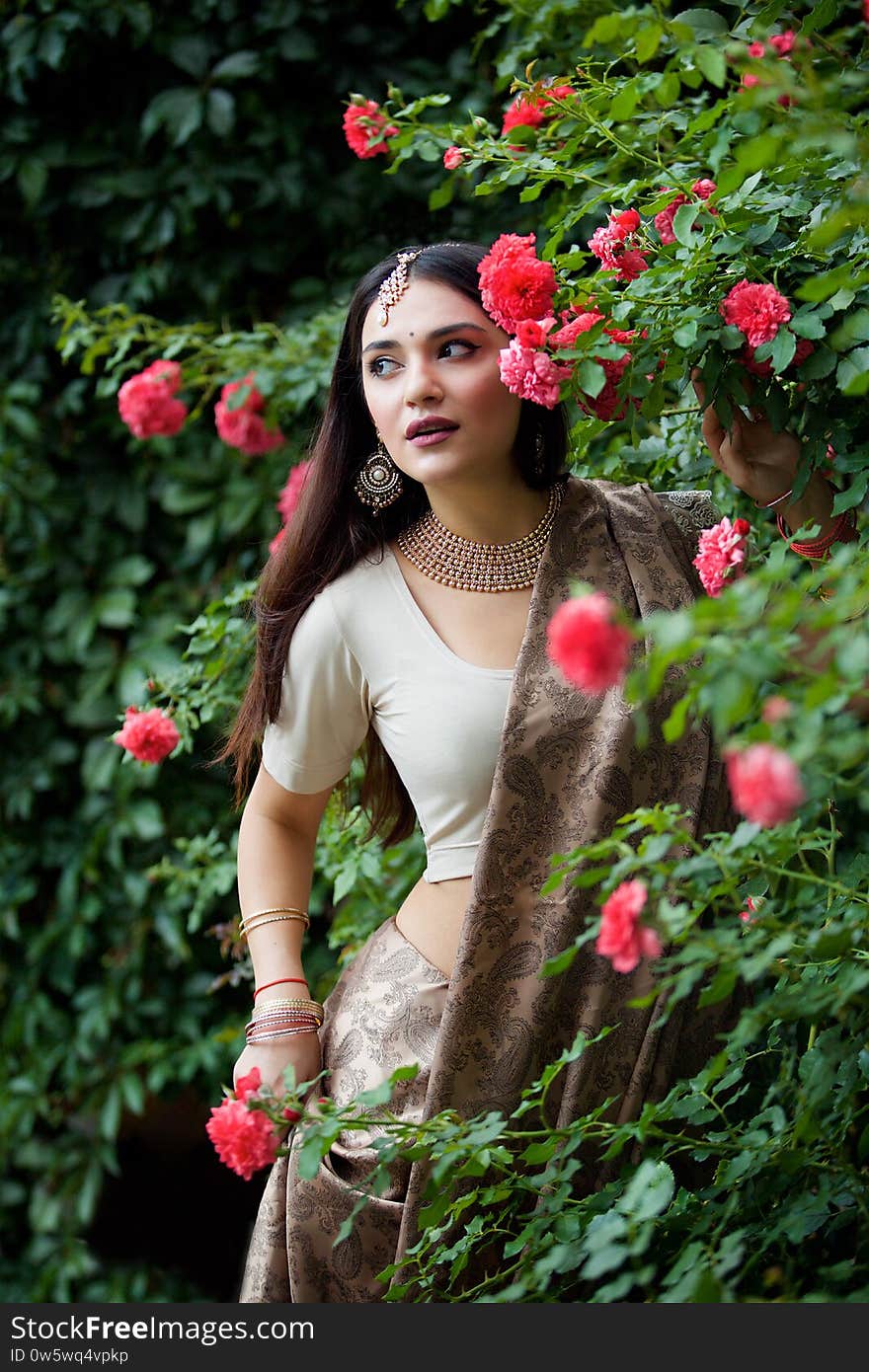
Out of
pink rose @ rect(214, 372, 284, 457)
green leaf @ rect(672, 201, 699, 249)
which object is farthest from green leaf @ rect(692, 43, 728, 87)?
pink rose @ rect(214, 372, 284, 457)

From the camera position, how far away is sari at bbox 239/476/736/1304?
4.16 feet

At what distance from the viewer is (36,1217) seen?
256 cm

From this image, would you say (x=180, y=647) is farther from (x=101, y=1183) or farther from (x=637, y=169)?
(x=637, y=169)

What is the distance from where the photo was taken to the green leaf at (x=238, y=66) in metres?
2.27

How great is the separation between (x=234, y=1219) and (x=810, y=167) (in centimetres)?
212

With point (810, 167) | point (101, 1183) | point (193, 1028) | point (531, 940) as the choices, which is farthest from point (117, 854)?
point (810, 167)

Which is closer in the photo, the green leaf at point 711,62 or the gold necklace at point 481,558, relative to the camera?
the green leaf at point 711,62

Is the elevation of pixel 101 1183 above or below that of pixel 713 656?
below

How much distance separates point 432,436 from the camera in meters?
1.31

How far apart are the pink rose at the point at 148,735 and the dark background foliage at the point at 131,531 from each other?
655mm

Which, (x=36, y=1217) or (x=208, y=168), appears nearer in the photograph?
(x=208, y=168)

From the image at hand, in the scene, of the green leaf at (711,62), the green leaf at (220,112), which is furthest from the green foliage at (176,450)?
the green leaf at (711,62)

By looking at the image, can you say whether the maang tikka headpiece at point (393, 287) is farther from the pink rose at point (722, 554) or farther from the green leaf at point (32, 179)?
the green leaf at point (32, 179)

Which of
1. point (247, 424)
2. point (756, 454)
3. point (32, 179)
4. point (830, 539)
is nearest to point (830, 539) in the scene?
point (830, 539)
